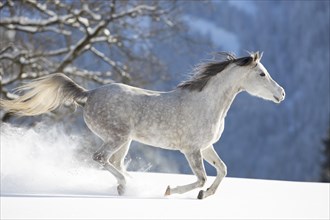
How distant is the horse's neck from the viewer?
689 centimetres

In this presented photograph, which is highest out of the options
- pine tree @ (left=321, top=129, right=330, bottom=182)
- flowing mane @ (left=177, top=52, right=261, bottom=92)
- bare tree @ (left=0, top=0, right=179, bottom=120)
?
flowing mane @ (left=177, top=52, right=261, bottom=92)

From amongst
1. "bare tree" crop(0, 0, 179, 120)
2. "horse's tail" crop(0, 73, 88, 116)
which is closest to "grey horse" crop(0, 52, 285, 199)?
"horse's tail" crop(0, 73, 88, 116)

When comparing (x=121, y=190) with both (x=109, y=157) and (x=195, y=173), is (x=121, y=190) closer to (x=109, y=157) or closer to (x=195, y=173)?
(x=109, y=157)


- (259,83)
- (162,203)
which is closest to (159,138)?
(162,203)

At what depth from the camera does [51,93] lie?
7039mm

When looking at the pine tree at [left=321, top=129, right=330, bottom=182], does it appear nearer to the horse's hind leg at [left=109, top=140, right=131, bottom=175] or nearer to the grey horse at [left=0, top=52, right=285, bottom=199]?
the grey horse at [left=0, top=52, right=285, bottom=199]

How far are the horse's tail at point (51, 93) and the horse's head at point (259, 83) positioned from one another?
5.63 ft

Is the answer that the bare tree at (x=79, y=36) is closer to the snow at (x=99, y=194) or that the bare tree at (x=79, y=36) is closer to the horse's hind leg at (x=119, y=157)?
the snow at (x=99, y=194)

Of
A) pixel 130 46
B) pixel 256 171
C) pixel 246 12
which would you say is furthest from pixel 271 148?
pixel 130 46

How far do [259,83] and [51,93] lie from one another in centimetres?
219

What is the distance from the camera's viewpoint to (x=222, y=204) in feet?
19.7

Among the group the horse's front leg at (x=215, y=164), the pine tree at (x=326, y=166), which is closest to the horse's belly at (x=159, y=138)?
the horse's front leg at (x=215, y=164)

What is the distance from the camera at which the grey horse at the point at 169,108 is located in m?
6.64

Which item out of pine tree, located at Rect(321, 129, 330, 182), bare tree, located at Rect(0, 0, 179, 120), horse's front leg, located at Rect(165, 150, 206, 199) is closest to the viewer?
horse's front leg, located at Rect(165, 150, 206, 199)
